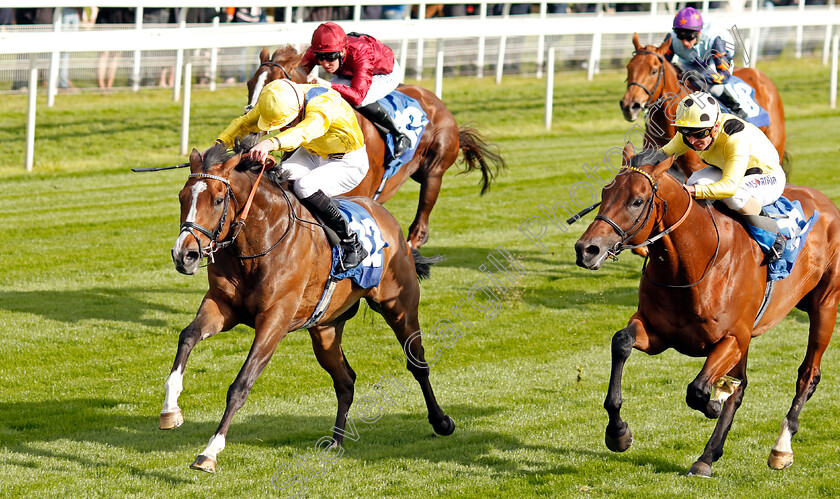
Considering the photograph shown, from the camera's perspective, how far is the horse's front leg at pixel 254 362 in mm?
4832

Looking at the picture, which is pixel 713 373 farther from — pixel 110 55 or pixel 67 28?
pixel 110 55

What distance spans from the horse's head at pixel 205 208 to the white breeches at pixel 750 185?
2.37 meters

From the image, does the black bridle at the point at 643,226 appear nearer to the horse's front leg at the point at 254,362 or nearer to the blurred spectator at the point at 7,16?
the horse's front leg at the point at 254,362

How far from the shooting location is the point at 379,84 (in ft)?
26.5

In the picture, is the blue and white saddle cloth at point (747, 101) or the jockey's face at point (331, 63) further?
the blue and white saddle cloth at point (747, 101)

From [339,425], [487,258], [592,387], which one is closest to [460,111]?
[487,258]

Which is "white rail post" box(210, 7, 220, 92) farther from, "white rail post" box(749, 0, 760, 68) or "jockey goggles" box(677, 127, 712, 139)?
"jockey goggles" box(677, 127, 712, 139)

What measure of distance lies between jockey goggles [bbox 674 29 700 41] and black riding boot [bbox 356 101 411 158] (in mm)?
2569

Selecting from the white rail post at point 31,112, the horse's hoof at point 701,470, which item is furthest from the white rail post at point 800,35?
the horse's hoof at point 701,470

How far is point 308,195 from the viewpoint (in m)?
5.46

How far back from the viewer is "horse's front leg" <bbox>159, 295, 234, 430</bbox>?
4.72 meters

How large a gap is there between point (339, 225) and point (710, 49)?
4.65 meters

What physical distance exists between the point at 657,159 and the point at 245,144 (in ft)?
6.62

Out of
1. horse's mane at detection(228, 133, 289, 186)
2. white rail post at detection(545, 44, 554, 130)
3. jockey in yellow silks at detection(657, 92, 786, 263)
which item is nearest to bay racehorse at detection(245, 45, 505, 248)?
horse's mane at detection(228, 133, 289, 186)
